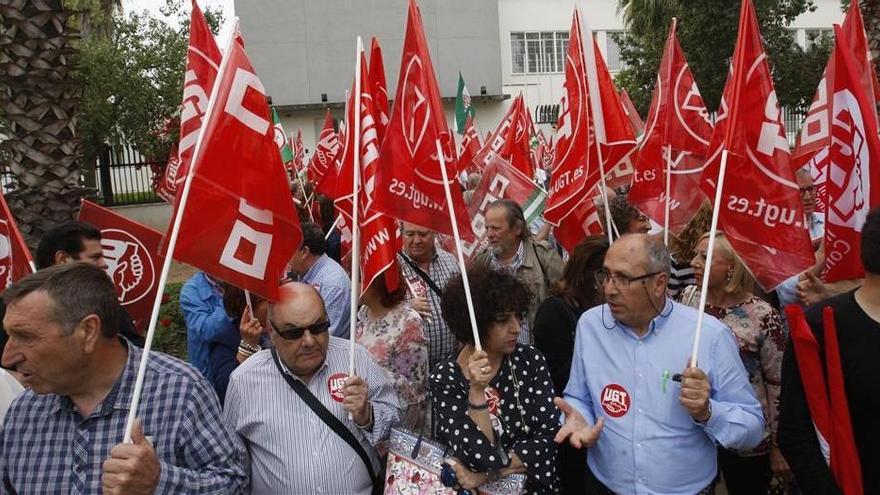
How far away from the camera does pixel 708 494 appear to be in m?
3.25

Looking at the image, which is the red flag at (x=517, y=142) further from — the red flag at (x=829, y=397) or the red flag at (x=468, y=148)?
the red flag at (x=829, y=397)

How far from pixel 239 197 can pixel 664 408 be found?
6.07 ft

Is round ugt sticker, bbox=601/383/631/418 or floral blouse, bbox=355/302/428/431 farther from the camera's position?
floral blouse, bbox=355/302/428/431

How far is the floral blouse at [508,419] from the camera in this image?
123 inches

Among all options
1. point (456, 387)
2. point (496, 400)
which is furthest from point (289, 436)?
point (496, 400)

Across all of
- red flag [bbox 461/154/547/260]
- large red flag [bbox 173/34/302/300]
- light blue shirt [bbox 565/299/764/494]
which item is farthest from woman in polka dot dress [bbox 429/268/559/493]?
red flag [bbox 461/154/547/260]

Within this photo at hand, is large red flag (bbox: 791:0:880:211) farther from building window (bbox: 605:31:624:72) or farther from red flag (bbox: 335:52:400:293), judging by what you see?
building window (bbox: 605:31:624:72)

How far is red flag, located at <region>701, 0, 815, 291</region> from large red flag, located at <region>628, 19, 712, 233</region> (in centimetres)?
151

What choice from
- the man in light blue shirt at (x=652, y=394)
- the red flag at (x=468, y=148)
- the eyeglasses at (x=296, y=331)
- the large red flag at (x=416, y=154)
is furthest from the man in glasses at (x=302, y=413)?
the red flag at (x=468, y=148)

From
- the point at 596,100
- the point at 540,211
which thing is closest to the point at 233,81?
the point at 596,100

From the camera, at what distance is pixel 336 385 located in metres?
3.28

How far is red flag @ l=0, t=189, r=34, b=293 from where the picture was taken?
445cm

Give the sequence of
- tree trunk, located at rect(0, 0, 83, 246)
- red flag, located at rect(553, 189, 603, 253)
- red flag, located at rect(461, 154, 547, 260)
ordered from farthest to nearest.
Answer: red flag, located at rect(461, 154, 547, 260) < tree trunk, located at rect(0, 0, 83, 246) < red flag, located at rect(553, 189, 603, 253)

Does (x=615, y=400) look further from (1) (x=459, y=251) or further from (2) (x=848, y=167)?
(2) (x=848, y=167)
